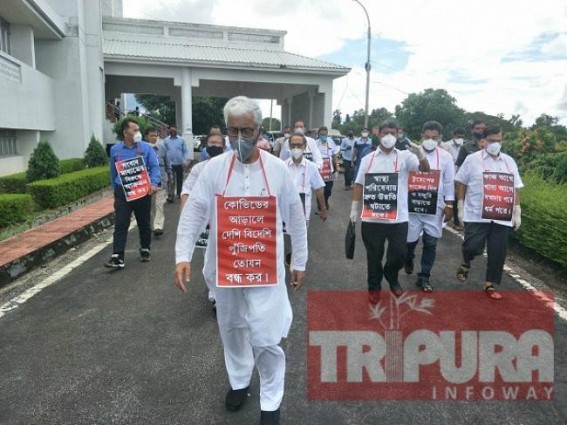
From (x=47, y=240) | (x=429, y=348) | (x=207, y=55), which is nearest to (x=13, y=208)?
(x=47, y=240)

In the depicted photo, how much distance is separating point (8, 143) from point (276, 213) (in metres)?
14.9

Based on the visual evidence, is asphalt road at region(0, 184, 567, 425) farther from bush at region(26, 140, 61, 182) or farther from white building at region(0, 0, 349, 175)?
white building at region(0, 0, 349, 175)

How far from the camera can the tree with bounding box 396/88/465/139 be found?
6169 centimetres

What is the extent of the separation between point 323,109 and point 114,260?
21.0 metres

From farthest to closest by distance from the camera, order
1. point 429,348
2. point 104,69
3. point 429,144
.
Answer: point 104,69 < point 429,144 < point 429,348

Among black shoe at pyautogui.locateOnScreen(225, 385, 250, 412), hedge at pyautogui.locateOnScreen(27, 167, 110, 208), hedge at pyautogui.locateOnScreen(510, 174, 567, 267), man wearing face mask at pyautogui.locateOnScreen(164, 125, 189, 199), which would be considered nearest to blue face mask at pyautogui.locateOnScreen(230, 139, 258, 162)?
black shoe at pyautogui.locateOnScreen(225, 385, 250, 412)

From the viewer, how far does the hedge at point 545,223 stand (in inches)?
236

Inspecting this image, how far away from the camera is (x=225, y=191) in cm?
298

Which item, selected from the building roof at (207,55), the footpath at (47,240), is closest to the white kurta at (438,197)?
the footpath at (47,240)

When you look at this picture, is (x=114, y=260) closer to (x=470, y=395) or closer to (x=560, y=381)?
(x=470, y=395)

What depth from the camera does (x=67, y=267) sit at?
21.1 ft

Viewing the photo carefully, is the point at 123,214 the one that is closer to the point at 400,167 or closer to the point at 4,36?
the point at 400,167

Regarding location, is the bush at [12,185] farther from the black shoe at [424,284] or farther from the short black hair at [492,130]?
the short black hair at [492,130]

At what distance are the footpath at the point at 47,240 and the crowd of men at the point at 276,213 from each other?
1.03m
